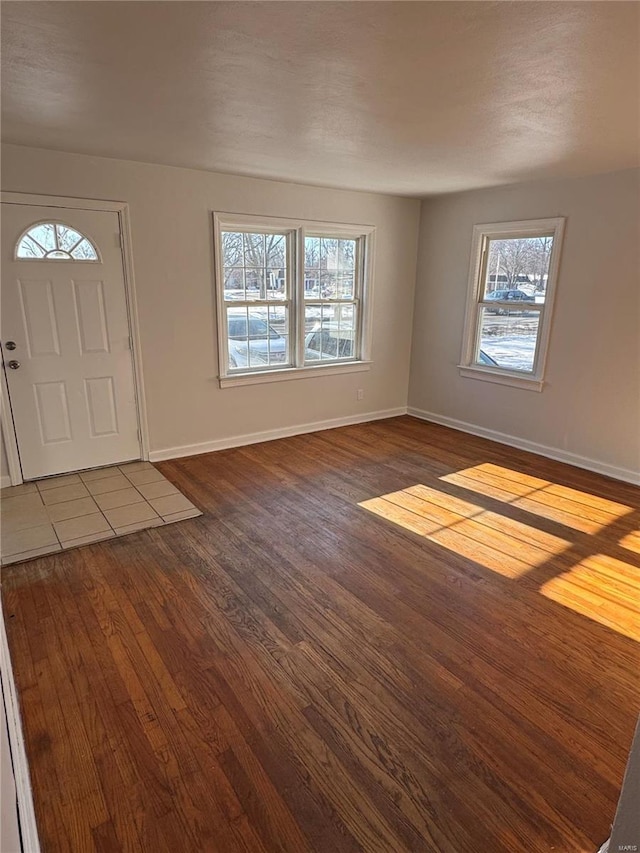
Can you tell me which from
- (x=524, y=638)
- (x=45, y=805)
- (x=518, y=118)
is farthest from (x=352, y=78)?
(x=45, y=805)

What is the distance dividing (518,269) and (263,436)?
9.80 feet

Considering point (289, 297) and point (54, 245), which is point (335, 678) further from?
point (289, 297)

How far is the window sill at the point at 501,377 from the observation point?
476cm

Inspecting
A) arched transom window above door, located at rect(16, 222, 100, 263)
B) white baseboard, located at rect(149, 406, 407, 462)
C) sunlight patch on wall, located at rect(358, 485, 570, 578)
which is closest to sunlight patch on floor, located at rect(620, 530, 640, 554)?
sunlight patch on wall, located at rect(358, 485, 570, 578)

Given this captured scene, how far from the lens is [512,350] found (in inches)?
195

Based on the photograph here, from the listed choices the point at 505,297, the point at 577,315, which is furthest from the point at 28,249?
the point at 577,315

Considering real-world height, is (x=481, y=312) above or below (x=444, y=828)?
above

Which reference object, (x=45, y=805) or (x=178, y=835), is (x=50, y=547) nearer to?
(x=45, y=805)

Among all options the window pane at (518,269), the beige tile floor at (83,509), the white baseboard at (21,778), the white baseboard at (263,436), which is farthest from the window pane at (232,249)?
the white baseboard at (21,778)

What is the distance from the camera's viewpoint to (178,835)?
1.49 meters

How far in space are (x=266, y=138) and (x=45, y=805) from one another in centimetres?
334

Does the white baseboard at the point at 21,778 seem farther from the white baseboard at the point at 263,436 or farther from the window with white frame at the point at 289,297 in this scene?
the window with white frame at the point at 289,297

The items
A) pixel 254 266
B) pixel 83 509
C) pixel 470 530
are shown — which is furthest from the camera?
pixel 254 266

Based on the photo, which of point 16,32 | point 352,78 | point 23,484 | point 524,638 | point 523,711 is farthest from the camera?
point 23,484
